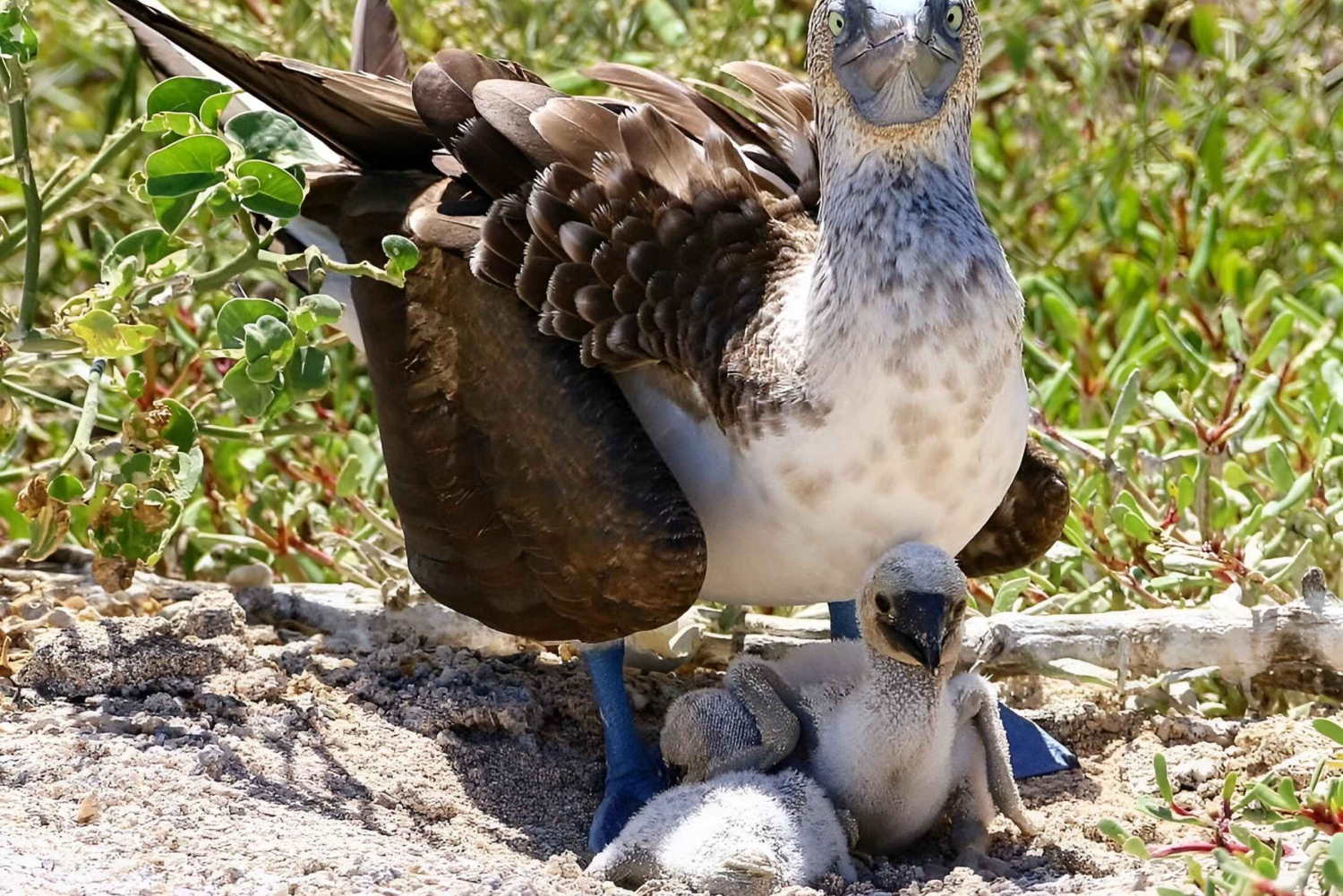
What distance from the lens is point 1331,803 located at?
146 inches

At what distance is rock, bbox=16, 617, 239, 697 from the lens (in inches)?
193

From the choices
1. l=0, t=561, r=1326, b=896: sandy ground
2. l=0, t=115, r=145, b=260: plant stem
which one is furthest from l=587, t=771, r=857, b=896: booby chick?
l=0, t=115, r=145, b=260: plant stem

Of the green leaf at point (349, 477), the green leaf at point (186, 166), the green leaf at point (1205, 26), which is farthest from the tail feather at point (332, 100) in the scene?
the green leaf at point (1205, 26)

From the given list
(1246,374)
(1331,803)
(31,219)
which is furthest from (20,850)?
(1246,374)

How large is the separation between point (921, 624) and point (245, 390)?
1.65 metres

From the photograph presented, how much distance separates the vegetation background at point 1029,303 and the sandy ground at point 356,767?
0.33m

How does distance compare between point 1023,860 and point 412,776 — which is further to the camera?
point 412,776

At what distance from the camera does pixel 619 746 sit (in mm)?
4965

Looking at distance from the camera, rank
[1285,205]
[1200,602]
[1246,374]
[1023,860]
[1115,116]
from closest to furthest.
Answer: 1. [1023,860]
2. [1200,602]
3. [1246,374]
4. [1285,205]
5. [1115,116]

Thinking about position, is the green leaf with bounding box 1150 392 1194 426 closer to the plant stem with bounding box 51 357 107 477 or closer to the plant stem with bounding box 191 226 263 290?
the plant stem with bounding box 191 226 263 290

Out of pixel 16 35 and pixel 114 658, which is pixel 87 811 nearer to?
pixel 114 658

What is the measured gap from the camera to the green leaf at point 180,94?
446 cm

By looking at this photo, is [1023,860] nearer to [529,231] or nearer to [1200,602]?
[1200,602]

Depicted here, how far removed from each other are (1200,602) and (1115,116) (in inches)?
139
